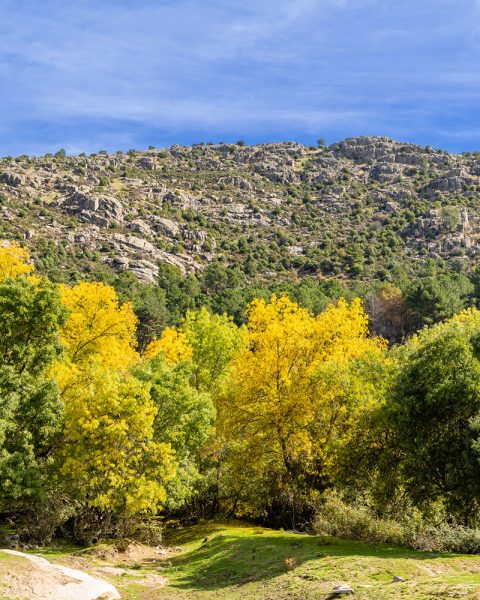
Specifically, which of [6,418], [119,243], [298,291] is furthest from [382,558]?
[119,243]

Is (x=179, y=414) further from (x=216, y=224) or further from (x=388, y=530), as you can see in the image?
(x=216, y=224)

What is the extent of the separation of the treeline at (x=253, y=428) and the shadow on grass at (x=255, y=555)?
287 cm

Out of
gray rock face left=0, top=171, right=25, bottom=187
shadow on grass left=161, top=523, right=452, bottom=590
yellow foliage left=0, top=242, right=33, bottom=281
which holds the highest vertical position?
gray rock face left=0, top=171, right=25, bottom=187

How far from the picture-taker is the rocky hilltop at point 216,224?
140m

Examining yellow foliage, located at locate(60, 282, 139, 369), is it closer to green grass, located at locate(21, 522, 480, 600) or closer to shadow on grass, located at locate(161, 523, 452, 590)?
green grass, located at locate(21, 522, 480, 600)

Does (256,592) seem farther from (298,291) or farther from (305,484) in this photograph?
(298,291)

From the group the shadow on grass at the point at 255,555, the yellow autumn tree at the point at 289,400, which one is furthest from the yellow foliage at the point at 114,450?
the yellow autumn tree at the point at 289,400

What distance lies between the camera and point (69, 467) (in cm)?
2342

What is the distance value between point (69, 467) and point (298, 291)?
259 feet

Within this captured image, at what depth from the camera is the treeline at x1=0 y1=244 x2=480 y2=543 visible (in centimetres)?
2047

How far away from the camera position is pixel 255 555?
20.3 meters

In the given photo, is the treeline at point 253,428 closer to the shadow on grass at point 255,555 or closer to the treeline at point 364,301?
the shadow on grass at point 255,555

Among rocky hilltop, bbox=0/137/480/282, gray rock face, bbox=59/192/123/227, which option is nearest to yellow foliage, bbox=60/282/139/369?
rocky hilltop, bbox=0/137/480/282

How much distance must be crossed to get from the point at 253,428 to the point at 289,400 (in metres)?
3.26
